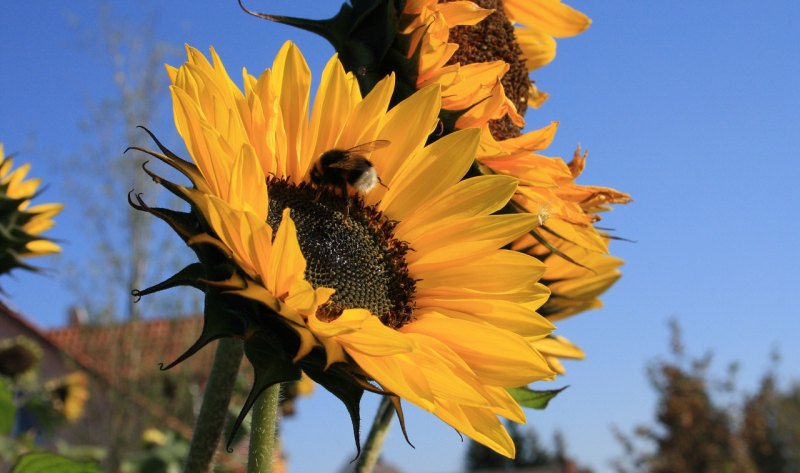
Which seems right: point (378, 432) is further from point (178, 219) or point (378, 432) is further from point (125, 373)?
point (125, 373)

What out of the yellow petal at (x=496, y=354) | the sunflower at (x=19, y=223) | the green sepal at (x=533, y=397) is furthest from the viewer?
the sunflower at (x=19, y=223)

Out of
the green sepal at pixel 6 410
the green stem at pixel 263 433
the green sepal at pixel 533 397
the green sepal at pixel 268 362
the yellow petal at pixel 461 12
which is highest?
the yellow petal at pixel 461 12

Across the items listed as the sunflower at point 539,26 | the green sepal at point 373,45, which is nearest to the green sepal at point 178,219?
the green sepal at point 373,45

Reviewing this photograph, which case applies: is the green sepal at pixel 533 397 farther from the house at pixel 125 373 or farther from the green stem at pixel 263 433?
the house at pixel 125 373

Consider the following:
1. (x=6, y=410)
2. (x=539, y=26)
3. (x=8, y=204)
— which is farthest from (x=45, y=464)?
(x=8, y=204)

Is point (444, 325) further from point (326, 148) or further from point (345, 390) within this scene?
point (326, 148)

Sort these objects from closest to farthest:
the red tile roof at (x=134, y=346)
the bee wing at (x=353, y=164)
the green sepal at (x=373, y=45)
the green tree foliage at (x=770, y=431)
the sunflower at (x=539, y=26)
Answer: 1. the bee wing at (x=353, y=164)
2. the green sepal at (x=373, y=45)
3. the sunflower at (x=539, y=26)
4. the red tile roof at (x=134, y=346)
5. the green tree foliage at (x=770, y=431)

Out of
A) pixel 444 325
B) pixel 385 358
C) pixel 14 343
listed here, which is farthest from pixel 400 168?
pixel 14 343
